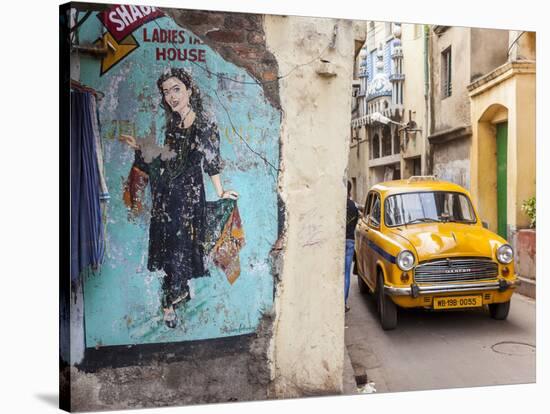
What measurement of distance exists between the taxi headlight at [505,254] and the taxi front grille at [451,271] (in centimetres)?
18

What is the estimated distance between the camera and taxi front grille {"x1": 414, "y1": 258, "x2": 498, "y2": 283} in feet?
19.4

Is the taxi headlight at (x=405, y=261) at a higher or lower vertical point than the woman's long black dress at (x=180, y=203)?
lower

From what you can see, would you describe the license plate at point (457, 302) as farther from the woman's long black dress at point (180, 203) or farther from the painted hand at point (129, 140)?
the painted hand at point (129, 140)

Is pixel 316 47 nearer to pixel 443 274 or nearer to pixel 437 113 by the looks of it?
pixel 437 113

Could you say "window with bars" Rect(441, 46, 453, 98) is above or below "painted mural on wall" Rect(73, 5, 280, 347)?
above

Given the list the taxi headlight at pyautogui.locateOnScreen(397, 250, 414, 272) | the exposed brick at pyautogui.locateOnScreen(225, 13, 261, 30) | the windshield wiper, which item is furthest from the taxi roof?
the exposed brick at pyautogui.locateOnScreen(225, 13, 261, 30)

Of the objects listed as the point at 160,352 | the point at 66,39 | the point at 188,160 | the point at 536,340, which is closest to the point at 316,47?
the point at 188,160

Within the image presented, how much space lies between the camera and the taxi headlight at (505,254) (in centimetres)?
609

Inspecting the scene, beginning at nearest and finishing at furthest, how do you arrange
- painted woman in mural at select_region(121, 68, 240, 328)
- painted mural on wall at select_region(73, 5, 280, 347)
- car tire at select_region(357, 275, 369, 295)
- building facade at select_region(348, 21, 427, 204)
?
painted mural on wall at select_region(73, 5, 280, 347) < painted woman in mural at select_region(121, 68, 240, 328) < building facade at select_region(348, 21, 427, 204) < car tire at select_region(357, 275, 369, 295)

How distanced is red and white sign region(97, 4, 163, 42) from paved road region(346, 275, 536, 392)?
272 centimetres

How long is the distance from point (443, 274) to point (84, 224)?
3005mm

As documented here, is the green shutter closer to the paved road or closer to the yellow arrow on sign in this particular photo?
the paved road
